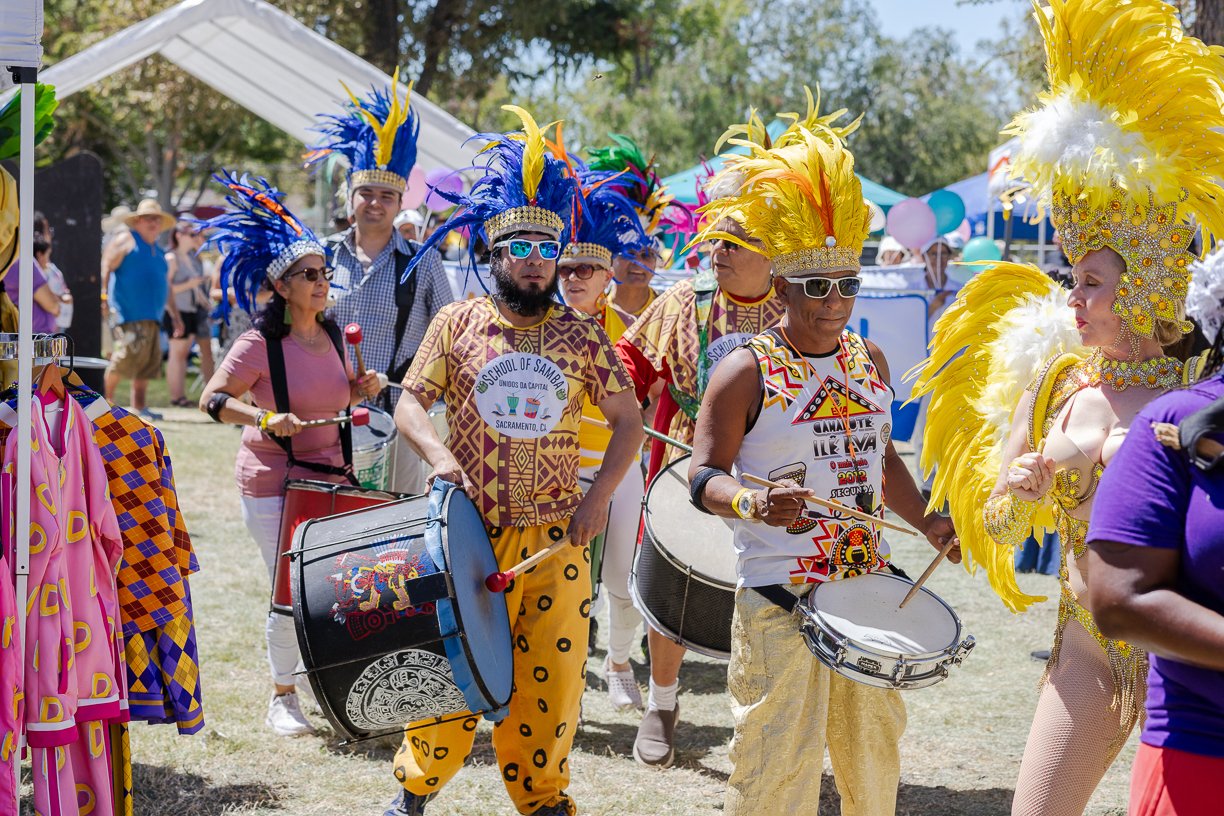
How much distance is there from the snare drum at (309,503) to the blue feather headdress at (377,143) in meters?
1.82

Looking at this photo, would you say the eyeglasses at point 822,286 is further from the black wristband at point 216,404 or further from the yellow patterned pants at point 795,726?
the black wristband at point 216,404

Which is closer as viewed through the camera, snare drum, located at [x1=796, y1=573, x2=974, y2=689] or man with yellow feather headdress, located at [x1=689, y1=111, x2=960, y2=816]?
snare drum, located at [x1=796, y1=573, x2=974, y2=689]

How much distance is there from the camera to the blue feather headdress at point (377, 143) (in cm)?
621

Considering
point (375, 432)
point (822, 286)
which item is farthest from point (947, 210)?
point (822, 286)

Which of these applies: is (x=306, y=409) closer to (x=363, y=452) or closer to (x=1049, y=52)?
(x=363, y=452)

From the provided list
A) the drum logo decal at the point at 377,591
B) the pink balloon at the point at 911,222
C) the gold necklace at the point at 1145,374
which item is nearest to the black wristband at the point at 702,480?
the drum logo decal at the point at 377,591

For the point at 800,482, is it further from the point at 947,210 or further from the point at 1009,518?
→ the point at 947,210

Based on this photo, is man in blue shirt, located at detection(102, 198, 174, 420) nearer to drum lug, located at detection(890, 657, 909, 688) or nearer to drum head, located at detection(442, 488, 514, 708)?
drum head, located at detection(442, 488, 514, 708)

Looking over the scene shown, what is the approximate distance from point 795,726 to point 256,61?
10117 mm

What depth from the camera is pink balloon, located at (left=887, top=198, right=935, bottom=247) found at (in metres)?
13.3

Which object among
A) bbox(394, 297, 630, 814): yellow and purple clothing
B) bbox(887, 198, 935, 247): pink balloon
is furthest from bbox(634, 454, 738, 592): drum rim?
bbox(887, 198, 935, 247): pink balloon

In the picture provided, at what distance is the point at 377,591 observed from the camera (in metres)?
3.70

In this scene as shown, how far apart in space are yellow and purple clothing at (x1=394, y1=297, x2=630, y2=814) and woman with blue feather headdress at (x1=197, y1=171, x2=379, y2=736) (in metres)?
1.17

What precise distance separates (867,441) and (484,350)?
127 cm
